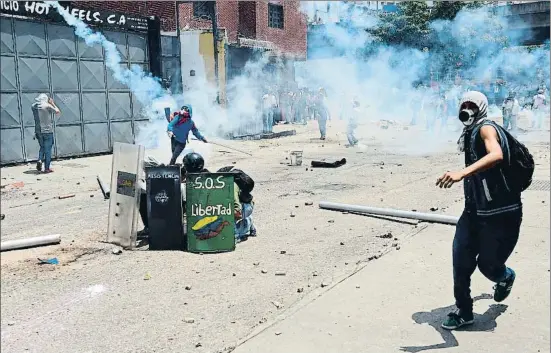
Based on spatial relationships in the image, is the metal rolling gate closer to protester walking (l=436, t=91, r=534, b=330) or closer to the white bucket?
the white bucket

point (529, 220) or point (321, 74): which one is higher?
point (321, 74)

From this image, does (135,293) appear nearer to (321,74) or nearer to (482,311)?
(482,311)

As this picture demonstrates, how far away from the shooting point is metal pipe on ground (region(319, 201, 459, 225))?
277 inches

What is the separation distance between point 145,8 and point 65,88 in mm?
5232

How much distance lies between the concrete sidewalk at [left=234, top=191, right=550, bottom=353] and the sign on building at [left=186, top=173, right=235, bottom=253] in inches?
62.9

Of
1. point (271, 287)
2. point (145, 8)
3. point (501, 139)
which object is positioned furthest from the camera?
point (145, 8)

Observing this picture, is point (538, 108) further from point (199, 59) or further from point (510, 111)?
point (199, 59)

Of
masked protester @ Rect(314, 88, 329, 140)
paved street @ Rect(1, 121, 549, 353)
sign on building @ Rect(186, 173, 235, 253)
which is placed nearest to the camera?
paved street @ Rect(1, 121, 549, 353)

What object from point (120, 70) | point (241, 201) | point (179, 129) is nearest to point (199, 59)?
point (120, 70)

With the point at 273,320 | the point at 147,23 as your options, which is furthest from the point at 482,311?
the point at 147,23

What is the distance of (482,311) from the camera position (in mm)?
4227

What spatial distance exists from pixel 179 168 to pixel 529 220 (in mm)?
4579

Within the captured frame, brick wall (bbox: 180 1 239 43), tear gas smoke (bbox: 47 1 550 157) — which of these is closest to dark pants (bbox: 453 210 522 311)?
tear gas smoke (bbox: 47 1 550 157)

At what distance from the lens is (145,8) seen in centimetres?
1903
